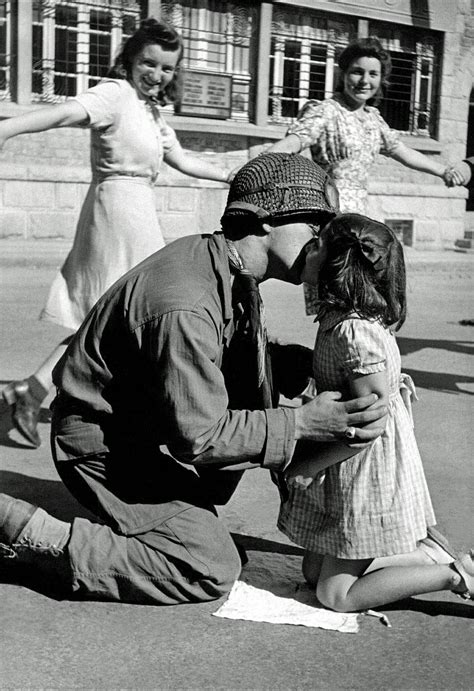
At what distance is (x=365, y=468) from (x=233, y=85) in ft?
49.7

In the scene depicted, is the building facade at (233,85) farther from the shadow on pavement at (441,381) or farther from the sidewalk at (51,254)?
the shadow on pavement at (441,381)

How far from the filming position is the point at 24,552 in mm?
3406

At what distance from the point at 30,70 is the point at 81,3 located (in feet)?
4.49

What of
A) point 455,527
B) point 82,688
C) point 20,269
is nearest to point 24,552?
point 82,688

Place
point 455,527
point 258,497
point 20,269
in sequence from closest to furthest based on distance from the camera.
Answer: point 455,527 < point 258,497 < point 20,269

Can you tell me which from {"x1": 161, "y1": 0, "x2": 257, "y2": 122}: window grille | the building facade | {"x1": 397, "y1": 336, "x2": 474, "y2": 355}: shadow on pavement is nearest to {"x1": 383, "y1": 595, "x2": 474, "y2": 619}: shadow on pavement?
{"x1": 397, "y1": 336, "x2": 474, "y2": 355}: shadow on pavement

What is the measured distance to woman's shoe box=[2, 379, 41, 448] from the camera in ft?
17.1

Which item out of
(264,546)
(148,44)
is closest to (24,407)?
(264,546)

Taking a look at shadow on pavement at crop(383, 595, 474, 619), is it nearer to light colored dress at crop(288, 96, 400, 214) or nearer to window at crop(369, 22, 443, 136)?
light colored dress at crop(288, 96, 400, 214)

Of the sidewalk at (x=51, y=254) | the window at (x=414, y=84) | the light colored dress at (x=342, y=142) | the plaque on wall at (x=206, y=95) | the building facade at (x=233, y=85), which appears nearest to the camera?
the light colored dress at (x=342, y=142)

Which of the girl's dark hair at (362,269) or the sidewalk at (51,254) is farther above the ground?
the girl's dark hair at (362,269)

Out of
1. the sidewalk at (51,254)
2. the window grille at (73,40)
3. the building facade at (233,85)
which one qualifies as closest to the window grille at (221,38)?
the building facade at (233,85)

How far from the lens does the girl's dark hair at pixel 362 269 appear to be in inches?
125

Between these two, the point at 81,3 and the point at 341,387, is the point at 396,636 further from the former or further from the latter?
the point at 81,3
